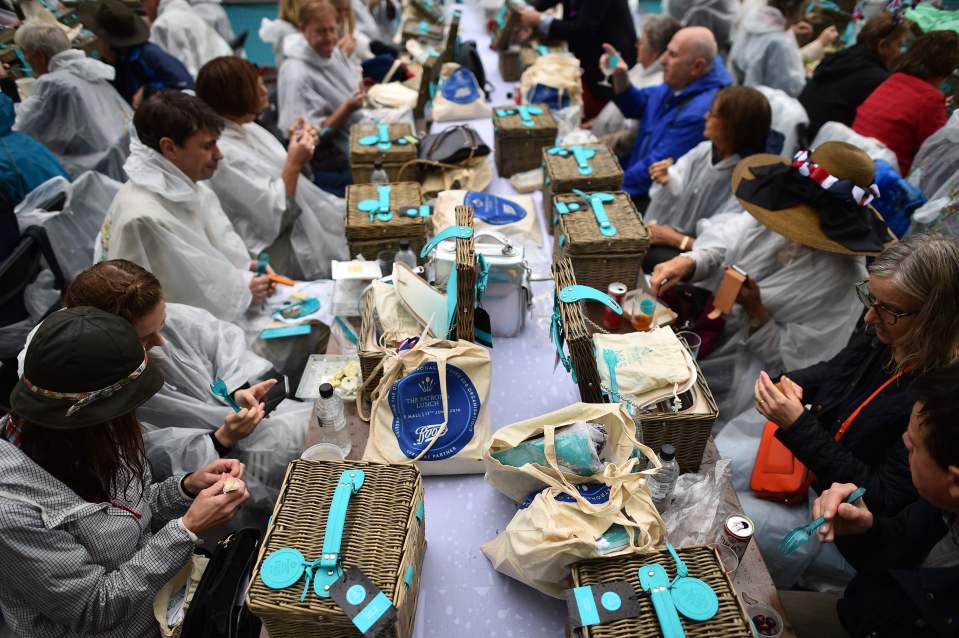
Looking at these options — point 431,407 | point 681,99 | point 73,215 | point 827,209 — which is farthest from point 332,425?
point 681,99

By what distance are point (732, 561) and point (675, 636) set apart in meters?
0.40

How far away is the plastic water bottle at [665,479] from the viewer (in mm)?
1471

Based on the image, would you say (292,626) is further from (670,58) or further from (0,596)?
(670,58)

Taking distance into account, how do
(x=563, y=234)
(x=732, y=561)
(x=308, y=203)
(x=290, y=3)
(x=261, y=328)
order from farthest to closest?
(x=290, y=3)
(x=308, y=203)
(x=261, y=328)
(x=563, y=234)
(x=732, y=561)

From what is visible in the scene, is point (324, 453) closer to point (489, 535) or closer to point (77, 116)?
point (489, 535)

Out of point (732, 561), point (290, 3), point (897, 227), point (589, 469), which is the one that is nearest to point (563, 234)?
point (589, 469)

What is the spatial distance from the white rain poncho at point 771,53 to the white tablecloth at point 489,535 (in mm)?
3883

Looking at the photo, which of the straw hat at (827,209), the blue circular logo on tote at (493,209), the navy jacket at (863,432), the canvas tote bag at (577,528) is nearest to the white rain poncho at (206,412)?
the canvas tote bag at (577,528)

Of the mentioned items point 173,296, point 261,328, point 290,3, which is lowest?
point 261,328

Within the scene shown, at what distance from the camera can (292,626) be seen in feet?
3.83

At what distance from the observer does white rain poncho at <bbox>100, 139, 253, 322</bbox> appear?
2225mm

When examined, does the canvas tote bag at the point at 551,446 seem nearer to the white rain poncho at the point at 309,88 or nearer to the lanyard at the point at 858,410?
the lanyard at the point at 858,410

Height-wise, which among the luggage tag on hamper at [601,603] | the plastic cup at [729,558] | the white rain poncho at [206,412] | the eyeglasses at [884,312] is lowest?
the white rain poncho at [206,412]

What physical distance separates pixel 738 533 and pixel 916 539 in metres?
0.42
